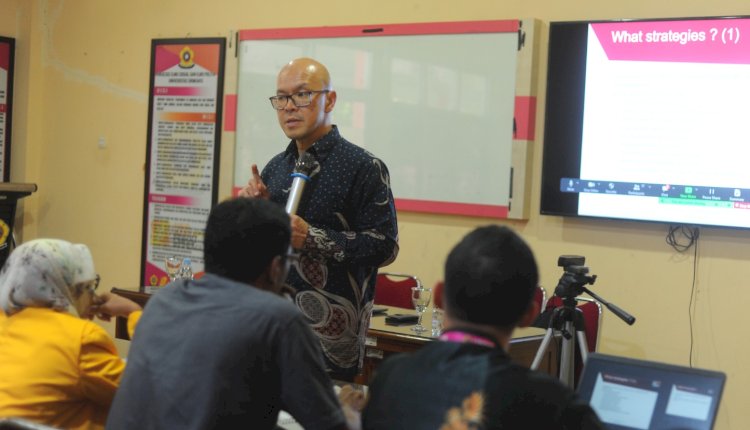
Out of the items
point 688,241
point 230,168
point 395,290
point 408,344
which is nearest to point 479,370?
point 408,344

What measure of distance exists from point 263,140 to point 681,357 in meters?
2.59

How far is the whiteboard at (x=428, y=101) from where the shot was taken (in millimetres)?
4762

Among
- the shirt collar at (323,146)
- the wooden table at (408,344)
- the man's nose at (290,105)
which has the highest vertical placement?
the man's nose at (290,105)

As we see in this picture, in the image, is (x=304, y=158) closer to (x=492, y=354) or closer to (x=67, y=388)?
(x=67, y=388)

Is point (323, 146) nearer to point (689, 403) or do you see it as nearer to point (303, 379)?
point (303, 379)

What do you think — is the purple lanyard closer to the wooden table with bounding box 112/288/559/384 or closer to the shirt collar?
the shirt collar

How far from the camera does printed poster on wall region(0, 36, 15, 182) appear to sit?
6.40m

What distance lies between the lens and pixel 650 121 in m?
4.35

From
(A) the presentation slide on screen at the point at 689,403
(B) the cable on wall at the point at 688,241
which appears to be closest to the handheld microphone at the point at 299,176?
(A) the presentation slide on screen at the point at 689,403

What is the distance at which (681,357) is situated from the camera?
4359 millimetres

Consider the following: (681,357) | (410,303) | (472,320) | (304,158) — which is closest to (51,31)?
(410,303)

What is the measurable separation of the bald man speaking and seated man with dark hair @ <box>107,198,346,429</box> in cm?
96

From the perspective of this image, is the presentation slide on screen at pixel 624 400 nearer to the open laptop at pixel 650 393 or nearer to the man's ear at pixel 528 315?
the open laptop at pixel 650 393

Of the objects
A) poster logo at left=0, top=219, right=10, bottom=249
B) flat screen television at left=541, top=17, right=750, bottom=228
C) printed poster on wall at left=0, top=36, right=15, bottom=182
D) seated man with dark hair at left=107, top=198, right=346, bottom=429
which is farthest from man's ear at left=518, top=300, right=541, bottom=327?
printed poster on wall at left=0, top=36, right=15, bottom=182
